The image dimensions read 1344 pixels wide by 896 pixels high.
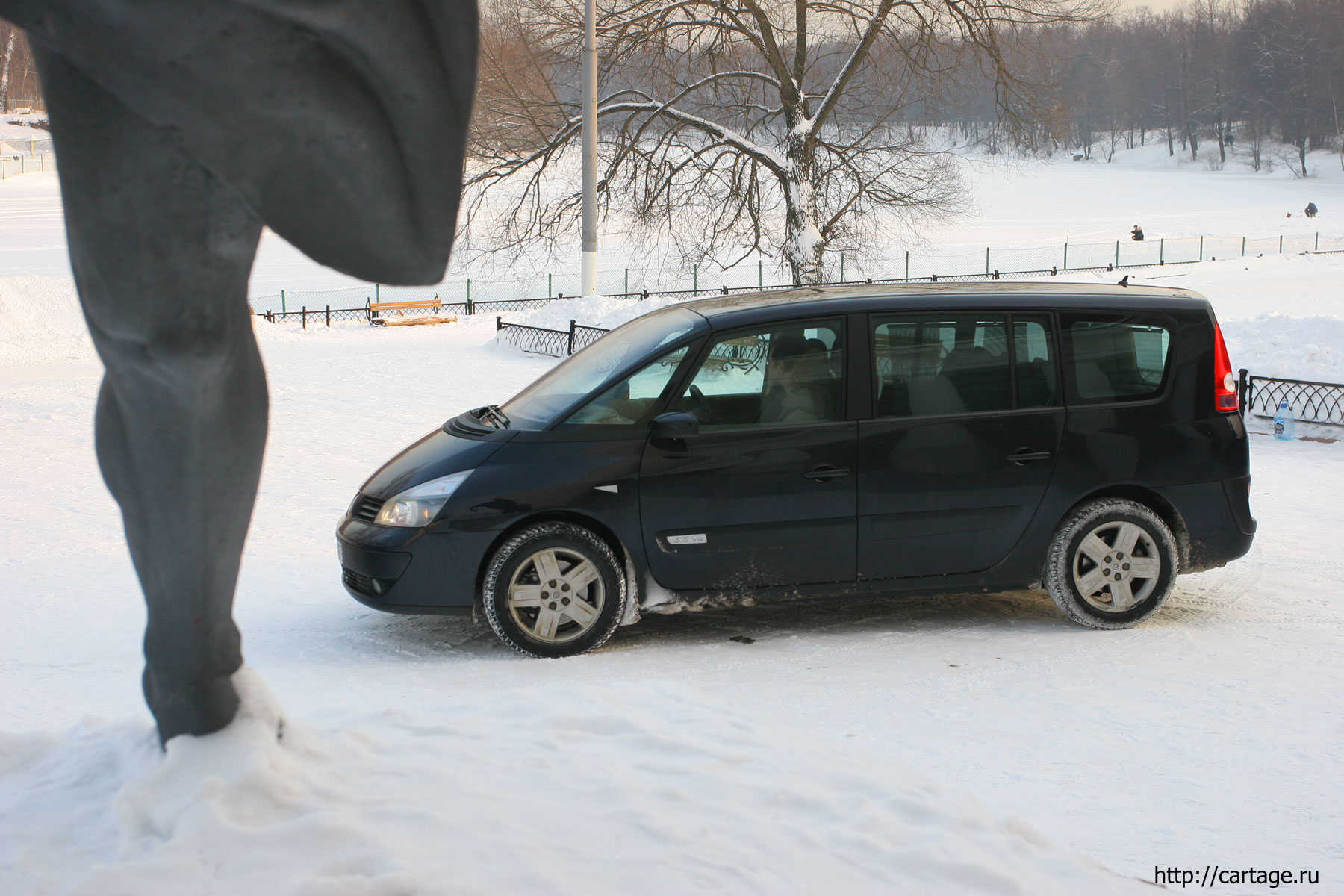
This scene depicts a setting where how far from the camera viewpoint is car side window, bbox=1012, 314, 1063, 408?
609 cm

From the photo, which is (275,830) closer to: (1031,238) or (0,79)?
(1031,238)

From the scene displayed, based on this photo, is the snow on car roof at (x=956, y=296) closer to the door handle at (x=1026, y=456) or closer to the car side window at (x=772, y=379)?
the car side window at (x=772, y=379)

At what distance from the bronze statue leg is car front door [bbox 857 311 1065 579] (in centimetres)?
353

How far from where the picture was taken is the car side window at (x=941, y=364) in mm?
5957

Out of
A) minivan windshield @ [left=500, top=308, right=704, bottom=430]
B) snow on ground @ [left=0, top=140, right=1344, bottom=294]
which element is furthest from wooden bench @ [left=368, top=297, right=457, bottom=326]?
minivan windshield @ [left=500, top=308, right=704, bottom=430]

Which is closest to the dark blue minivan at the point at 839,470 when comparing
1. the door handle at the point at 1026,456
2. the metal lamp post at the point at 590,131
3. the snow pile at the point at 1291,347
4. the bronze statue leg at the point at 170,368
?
the door handle at the point at 1026,456

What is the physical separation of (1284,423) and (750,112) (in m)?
16.6

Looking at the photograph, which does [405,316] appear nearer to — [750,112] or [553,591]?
[750,112]

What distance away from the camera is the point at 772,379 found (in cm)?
593

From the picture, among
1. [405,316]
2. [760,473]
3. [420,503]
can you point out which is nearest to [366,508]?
[420,503]

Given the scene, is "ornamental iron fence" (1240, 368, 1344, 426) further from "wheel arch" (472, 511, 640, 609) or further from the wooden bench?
the wooden bench

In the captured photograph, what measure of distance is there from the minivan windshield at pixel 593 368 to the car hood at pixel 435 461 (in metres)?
0.21

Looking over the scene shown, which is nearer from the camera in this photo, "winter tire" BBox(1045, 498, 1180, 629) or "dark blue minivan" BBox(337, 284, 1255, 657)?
"dark blue minivan" BBox(337, 284, 1255, 657)

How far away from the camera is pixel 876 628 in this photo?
6215 mm
